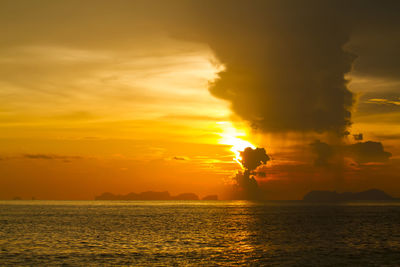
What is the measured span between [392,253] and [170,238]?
43626 mm

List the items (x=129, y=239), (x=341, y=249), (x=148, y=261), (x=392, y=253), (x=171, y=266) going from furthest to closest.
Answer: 1. (x=129, y=239)
2. (x=341, y=249)
3. (x=392, y=253)
4. (x=148, y=261)
5. (x=171, y=266)

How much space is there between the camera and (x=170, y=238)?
3504 inches

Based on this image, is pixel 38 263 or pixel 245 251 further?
pixel 245 251

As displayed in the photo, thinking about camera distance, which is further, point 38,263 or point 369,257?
point 369,257

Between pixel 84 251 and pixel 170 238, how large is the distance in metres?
24.8

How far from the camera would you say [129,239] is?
86.4m

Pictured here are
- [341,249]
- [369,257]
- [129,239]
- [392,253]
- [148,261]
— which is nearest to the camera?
[148,261]

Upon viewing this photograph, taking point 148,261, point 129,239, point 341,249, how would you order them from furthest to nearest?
point 129,239 < point 341,249 < point 148,261

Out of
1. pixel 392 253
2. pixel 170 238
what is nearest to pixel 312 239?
pixel 392 253

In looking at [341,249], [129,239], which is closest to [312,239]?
[341,249]

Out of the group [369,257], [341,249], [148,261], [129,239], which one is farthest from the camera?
[129,239]

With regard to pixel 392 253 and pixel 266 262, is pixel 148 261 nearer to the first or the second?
pixel 266 262

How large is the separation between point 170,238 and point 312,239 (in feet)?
101

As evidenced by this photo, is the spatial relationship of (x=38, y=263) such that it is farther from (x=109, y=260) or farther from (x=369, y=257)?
(x=369, y=257)
